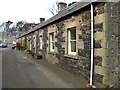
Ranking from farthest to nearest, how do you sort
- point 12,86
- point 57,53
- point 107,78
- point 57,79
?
point 57,53 → point 57,79 → point 12,86 → point 107,78

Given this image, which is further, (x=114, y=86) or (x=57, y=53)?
(x=57, y=53)

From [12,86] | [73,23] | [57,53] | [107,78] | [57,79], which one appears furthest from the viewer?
[57,53]

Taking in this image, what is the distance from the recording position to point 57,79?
713cm

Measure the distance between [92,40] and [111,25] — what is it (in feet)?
3.31

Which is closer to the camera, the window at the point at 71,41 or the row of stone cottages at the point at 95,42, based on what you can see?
the row of stone cottages at the point at 95,42

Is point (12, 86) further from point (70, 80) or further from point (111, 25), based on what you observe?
point (111, 25)

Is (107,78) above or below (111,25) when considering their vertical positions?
below

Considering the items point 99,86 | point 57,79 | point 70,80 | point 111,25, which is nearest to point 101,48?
point 111,25

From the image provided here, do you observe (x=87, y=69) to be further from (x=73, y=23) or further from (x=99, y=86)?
(x=73, y=23)

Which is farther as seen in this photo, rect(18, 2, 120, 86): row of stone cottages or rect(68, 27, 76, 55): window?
rect(68, 27, 76, 55): window

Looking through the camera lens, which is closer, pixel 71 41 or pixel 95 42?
pixel 95 42

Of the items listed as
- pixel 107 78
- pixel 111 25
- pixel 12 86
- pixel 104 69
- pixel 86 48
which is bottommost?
pixel 12 86

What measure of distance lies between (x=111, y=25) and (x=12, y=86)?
488cm

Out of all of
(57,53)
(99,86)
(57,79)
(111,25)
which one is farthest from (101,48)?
(57,53)
